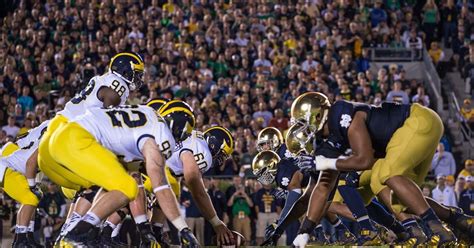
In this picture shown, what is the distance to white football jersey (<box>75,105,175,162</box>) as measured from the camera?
8.06 m

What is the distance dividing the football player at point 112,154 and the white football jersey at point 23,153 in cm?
306

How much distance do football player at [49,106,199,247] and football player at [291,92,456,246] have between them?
1.40 m

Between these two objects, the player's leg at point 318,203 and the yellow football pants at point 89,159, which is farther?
the player's leg at point 318,203

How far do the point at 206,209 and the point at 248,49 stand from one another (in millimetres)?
10216

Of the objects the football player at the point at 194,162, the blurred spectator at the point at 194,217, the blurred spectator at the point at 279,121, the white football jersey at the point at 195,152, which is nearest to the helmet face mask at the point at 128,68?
the football player at the point at 194,162

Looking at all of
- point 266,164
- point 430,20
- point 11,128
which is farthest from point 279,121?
point 430,20

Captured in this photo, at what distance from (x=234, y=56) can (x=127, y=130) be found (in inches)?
445

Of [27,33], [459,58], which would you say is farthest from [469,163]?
[27,33]

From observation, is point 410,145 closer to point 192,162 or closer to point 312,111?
point 312,111

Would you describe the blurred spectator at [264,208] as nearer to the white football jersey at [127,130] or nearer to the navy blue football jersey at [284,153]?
the navy blue football jersey at [284,153]

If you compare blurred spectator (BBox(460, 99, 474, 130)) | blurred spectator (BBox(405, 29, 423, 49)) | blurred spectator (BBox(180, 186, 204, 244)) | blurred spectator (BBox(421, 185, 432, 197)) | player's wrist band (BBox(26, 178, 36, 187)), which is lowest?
blurred spectator (BBox(180, 186, 204, 244))

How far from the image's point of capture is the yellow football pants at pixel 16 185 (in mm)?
11141

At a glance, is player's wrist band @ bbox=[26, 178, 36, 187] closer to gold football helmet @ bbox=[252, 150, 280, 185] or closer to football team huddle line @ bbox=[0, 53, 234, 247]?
football team huddle line @ bbox=[0, 53, 234, 247]

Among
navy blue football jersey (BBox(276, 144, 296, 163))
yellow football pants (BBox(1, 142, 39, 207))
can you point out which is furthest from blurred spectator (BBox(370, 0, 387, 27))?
yellow football pants (BBox(1, 142, 39, 207))
